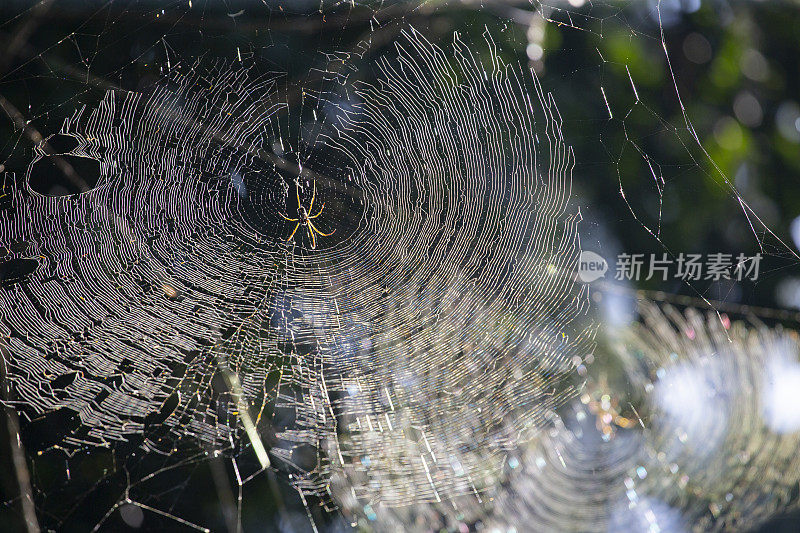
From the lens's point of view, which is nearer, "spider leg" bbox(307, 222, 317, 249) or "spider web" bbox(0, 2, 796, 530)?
"spider web" bbox(0, 2, 796, 530)

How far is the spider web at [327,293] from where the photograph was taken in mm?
694

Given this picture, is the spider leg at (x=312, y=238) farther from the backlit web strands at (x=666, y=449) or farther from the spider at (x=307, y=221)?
the backlit web strands at (x=666, y=449)

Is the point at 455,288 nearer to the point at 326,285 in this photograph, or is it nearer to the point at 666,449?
the point at 326,285

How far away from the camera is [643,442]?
73cm

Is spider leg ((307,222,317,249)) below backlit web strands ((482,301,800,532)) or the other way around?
the other way around

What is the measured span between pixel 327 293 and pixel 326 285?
19 millimetres

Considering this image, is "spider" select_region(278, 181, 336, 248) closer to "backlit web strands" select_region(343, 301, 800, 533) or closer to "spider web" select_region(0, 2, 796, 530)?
"spider web" select_region(0, 2, 796, 530)

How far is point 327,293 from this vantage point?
35.3 inches

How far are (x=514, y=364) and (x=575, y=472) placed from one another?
0.17 meters

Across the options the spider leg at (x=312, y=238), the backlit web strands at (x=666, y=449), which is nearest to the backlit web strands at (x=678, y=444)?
the backlit web strands at (x=666, y=449)

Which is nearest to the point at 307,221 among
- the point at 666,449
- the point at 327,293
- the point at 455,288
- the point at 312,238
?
the point at 312,238

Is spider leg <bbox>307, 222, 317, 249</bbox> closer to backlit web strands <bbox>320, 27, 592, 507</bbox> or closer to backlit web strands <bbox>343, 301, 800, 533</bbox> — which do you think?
backlit web strands <bbox>320, 27, 592, 507</bbox>

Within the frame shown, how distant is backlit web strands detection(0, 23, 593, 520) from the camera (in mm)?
727

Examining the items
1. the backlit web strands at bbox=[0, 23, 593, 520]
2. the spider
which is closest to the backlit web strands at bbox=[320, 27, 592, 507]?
the backlit web strands at bbox=[0, 23, 593, 520]
